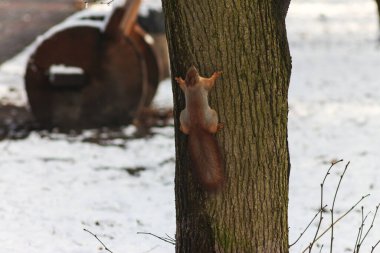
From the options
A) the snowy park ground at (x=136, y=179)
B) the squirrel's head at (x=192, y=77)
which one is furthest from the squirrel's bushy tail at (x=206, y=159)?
the snowy park ground at (x=136, y=179)

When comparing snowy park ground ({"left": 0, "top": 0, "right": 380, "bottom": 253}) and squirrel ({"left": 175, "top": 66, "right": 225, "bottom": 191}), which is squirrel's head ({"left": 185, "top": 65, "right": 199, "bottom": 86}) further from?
snowy park ground ({"left": 0, "top": 0, "right": 380, "bottom": 253})

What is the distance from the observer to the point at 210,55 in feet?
11.9

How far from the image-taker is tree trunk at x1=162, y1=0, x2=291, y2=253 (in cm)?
360

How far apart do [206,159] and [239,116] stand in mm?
253

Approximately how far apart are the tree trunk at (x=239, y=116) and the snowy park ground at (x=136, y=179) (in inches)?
51.8

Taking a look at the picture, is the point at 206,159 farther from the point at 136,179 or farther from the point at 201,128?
the point at 136,179

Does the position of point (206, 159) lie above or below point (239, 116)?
below

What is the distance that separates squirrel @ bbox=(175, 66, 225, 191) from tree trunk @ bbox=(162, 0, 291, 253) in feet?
0.12

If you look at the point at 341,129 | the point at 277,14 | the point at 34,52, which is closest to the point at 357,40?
the point at 341,129

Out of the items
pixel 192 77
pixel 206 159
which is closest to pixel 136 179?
pixel 206 159

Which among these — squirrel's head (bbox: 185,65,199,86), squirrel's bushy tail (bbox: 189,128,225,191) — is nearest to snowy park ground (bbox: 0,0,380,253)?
squirrel's bushy tail (bbox: 189,128,225,191)

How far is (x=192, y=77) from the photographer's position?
→ 3580 mm

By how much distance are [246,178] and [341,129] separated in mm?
5649

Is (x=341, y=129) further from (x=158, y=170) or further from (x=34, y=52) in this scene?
(x=34, y=52)
